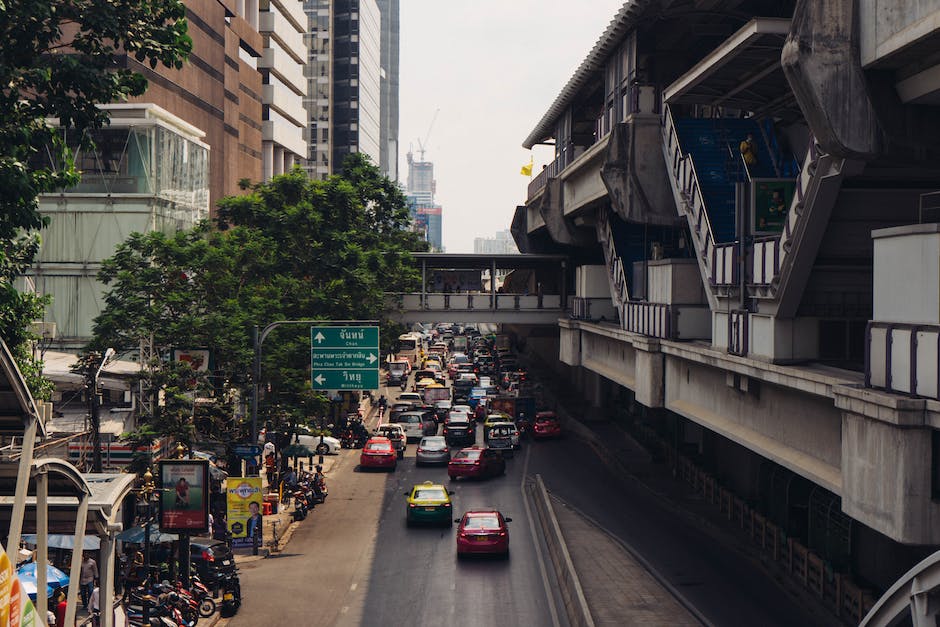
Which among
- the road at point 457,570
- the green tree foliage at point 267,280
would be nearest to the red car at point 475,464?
the road at point 457,570

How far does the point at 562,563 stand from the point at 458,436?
27.4 m

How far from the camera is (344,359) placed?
36.8 meters

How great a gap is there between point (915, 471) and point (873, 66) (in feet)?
22.0

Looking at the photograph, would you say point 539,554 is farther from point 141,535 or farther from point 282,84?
point 282,84

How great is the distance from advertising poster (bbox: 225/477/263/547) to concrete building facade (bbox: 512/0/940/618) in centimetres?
1259

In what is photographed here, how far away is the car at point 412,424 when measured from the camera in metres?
58.1

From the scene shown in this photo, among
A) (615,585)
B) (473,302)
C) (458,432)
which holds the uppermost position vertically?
(473,302)

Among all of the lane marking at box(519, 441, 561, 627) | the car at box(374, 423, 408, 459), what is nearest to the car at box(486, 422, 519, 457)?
the lane marking at box(519, 441, 561, 627)

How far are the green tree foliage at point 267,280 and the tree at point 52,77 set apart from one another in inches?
750

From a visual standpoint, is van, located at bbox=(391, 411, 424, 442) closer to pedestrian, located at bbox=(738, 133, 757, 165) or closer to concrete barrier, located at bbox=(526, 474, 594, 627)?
concrete barrier, located at bbox=(526, 474, 594, 627)

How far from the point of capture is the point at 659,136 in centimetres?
3403

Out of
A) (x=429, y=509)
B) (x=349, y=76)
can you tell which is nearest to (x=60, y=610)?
(x=429, y=509)

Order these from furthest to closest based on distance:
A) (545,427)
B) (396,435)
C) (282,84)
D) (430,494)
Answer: (282,84) → (545,427) → (396,435) → (430,494)

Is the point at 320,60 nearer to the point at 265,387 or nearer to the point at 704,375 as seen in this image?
the point at 265,387
